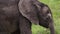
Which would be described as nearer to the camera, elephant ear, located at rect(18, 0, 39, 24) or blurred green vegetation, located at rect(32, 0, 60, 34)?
elephant ear, located at rect(18, 0, 39, 24)

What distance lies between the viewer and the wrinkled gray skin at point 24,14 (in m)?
5.90

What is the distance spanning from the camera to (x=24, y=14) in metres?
5.87

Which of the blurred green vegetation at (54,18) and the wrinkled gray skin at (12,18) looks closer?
the wrinkled gray skin at (12,18)

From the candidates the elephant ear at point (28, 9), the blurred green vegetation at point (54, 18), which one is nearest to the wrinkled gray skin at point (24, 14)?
the elephant ear at point (28, 9)

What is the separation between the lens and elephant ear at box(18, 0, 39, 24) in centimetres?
588

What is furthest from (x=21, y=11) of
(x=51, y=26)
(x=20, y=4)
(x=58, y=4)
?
(x=58, y=4)

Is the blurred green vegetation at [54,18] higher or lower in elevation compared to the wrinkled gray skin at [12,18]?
lower

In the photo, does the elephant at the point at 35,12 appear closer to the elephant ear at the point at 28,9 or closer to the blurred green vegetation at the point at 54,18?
the elephant ear at the point at 28,9

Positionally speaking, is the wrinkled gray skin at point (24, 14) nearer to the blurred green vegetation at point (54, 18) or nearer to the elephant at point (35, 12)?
the elephant at point (35, 12)

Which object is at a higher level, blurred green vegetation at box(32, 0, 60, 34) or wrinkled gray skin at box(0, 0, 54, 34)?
wrinkled gray skin at box(0, 0, 54, 34)

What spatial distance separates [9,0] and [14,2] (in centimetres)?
10

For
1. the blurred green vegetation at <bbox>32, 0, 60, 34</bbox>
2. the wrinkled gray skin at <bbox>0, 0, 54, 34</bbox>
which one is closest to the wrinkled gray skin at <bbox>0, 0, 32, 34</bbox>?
the wrinkled gray skin at <bbox>0, 0, 54, 34</bbox>

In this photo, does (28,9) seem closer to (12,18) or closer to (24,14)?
(24,14)

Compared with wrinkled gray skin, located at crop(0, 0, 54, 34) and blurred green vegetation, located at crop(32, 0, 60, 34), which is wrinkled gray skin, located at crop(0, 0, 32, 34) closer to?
wrinkled gray skin, located at crop(0, 0, 54, 34)
